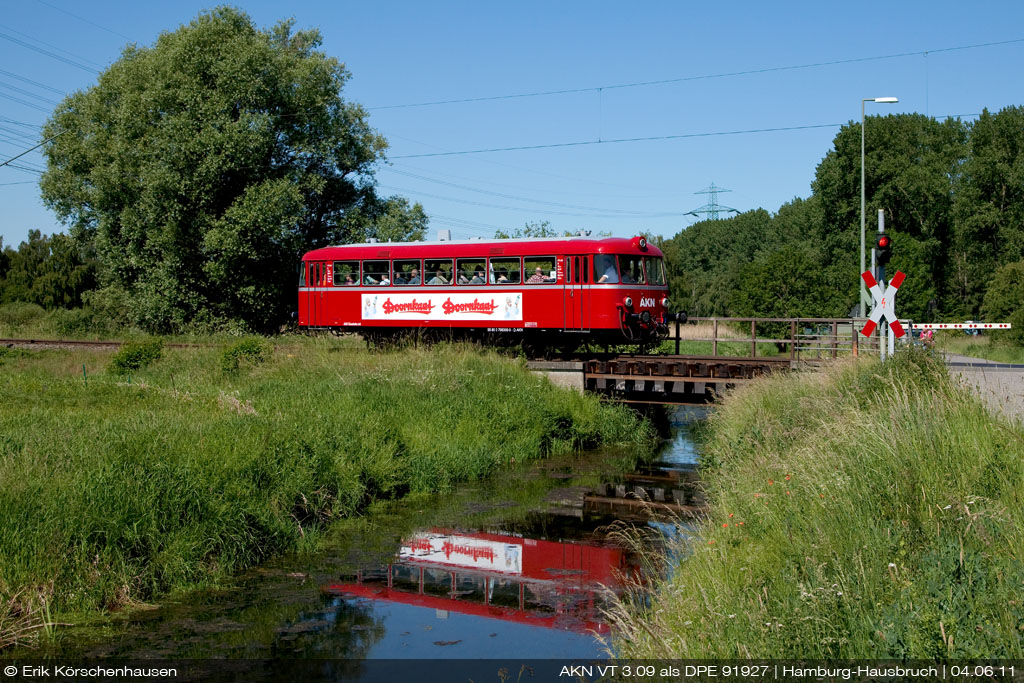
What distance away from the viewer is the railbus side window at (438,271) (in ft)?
84.3

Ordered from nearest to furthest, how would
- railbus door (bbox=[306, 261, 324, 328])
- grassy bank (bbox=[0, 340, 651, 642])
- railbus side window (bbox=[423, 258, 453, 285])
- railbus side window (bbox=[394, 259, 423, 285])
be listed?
grassy bank (bbox=[0, 340, 651, 642]) → railbus side window (bbox=[423, 258, 453, 285]) → railbus side window (bbox=[394, 259, 423, 285]) → railbus door (bbox=[306, 261, 324, 328])

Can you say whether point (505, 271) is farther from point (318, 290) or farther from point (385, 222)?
point (385, 222)

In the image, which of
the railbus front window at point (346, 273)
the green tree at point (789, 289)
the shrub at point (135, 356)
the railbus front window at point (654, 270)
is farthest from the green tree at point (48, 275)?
the green tree at point (789, 289)

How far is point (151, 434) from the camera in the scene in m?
12.7

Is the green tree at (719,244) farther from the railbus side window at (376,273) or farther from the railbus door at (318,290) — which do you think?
the railbus side window at (376,273)

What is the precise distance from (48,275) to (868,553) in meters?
48.8

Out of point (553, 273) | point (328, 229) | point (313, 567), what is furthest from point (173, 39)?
point (313, 567)

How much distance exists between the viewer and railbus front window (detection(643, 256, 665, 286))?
24781mm

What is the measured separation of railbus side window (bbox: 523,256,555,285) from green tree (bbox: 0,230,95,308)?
29095 millimetres

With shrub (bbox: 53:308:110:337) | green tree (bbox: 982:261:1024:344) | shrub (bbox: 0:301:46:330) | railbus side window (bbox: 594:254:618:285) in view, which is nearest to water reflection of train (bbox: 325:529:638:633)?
railbus side window (bbox: 594:254:618:285)

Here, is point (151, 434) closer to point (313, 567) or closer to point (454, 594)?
point (313, 567)

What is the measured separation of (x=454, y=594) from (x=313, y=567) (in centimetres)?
180

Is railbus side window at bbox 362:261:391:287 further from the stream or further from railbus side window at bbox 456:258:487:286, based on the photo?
the stream

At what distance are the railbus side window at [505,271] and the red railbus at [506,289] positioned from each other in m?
0.02
